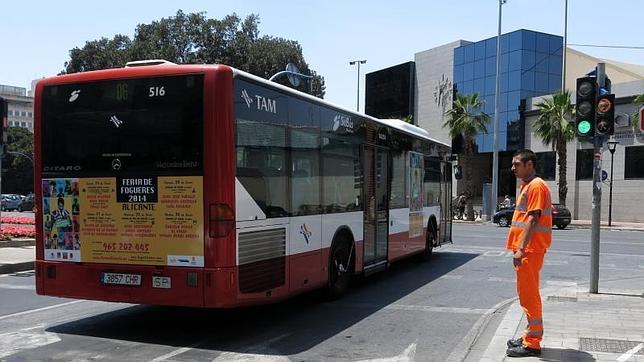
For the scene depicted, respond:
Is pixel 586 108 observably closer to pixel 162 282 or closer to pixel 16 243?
pixel 162 282

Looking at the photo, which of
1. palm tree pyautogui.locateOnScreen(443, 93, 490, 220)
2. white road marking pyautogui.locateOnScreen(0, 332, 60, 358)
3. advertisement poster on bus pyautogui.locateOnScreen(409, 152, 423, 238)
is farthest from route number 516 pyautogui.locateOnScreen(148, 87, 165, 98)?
palm tree pyautogui.locateOnScreen(443, 93, 490, 220)

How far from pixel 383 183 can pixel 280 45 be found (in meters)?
40.1

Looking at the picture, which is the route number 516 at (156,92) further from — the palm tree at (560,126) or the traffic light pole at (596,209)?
the palm tree at (560,126)

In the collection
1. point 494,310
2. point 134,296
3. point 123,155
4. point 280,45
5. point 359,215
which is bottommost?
point 494,310

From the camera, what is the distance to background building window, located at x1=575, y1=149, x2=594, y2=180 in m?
41.1

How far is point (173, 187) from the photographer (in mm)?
6980

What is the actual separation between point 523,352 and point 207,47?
47.2 metres

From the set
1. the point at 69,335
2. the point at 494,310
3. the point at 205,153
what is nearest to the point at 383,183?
the point at 494,310

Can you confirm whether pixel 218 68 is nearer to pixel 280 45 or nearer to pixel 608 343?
pixel 608 343

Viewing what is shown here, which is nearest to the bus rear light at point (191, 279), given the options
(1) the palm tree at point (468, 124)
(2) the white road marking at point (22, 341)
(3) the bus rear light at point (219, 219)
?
(3) the bus rear light at point (219, 219)

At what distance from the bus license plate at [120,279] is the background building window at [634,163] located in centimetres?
3756

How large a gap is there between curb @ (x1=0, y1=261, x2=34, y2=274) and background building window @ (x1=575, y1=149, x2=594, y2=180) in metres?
36.3

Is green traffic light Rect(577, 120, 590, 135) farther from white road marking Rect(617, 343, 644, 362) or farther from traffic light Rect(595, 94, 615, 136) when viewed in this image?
white road marking Rect(617, 343, 644, 362)

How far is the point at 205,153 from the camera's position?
6816 millimetres
